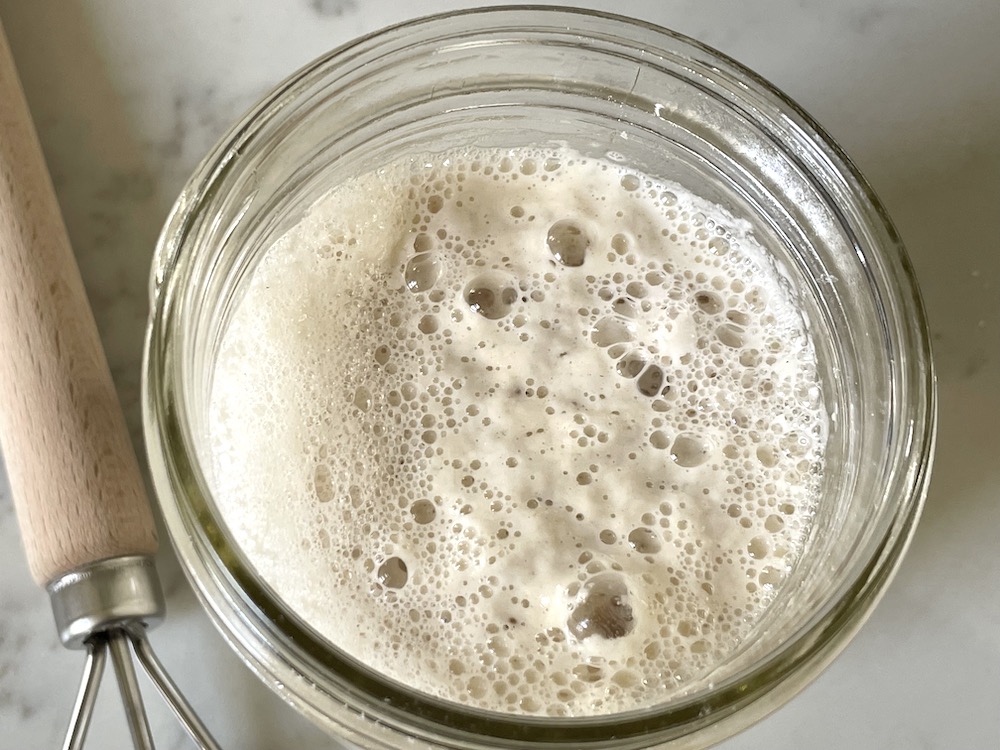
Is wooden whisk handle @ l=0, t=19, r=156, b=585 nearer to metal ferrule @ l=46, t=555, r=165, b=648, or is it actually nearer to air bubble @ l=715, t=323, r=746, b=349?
metal ferrule @ l=46, t=555, r=165, b=648

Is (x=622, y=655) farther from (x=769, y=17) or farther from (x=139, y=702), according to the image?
(x=769, y=17)

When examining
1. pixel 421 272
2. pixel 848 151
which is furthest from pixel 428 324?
pixel 848 151

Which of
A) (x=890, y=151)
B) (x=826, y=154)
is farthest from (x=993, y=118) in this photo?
(x=826, y=154)

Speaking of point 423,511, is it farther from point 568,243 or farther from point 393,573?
point 568,243

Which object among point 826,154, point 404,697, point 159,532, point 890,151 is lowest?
point 404,697

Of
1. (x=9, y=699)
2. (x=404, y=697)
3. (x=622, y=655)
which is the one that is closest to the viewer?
(x=404, y=697)

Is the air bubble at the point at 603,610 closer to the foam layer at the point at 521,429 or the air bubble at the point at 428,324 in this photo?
the foam layer at the point at 521,429

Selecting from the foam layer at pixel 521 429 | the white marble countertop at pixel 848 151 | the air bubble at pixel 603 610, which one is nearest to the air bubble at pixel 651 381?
the foam layer at pixel 521 429
